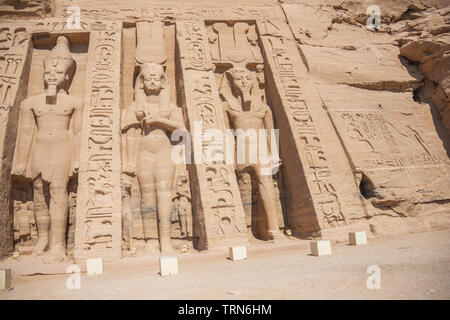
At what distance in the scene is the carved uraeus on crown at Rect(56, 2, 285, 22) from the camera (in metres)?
7.18

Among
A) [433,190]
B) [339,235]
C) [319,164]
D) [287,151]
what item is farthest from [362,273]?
[433,190]

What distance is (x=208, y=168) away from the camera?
5383 millimetres

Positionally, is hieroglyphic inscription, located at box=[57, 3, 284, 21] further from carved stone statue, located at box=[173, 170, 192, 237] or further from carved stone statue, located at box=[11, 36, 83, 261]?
carved stone statue, located at box=[173, 170, 192, 237]

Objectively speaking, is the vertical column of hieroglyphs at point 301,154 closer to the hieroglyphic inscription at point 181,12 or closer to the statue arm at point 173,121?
the hieroglyphic inscription at point 181,12

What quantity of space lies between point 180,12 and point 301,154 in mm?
4511

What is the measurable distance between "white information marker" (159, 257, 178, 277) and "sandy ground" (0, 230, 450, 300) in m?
0.09

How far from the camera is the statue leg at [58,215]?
5.02 meters

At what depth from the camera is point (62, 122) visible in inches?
221

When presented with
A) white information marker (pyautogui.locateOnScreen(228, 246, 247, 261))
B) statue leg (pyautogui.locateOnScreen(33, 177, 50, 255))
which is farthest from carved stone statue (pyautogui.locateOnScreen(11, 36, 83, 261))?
white information marker (pyautogui.locateOnScreen(228, 246, 247, 261))

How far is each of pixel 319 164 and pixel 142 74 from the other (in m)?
3.77

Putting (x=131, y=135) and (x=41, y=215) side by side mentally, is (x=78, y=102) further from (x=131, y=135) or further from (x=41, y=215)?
(x=41, y=215)

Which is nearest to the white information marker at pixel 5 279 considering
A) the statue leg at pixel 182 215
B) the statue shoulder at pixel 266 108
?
the statue leg at pixel 182 215

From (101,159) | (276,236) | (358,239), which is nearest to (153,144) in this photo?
(101,159)

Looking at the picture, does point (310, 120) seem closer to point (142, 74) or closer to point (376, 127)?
point (376, 127)
